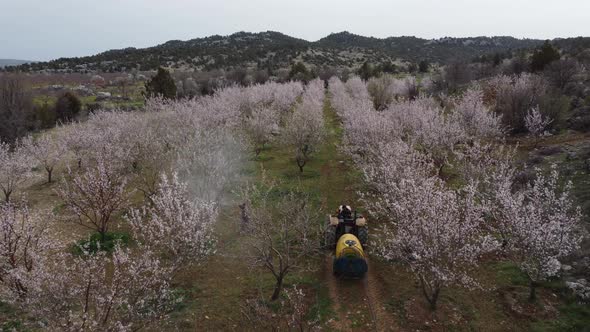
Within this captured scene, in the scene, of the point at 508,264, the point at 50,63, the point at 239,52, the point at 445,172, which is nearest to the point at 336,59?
the point at 239,52

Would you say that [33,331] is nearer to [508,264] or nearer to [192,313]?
[192,313]

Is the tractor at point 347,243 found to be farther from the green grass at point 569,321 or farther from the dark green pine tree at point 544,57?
the dark green pine tree at point 544,57

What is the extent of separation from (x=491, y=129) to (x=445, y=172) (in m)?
5.47

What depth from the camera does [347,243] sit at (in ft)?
52.2

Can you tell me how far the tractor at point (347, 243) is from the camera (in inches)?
616

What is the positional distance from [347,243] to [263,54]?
120 m

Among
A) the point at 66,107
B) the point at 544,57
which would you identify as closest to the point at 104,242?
the point at 66,107

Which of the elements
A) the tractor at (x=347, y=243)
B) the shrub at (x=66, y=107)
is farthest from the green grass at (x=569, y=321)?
the shrub at (x=66, y=107)

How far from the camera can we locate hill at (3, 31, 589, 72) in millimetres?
112562

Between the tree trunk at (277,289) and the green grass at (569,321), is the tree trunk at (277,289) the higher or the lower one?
the higher one

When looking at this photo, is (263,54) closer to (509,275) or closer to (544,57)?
(544,57)

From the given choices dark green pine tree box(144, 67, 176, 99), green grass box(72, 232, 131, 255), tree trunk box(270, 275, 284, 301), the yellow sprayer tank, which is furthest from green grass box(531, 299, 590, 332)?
dark green pine tree box(144, 67, 176, 99)

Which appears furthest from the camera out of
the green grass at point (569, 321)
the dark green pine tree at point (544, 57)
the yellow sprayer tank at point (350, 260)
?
the dark green pine tree at point (544, 57)

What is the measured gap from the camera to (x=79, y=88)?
79625 millimetres
